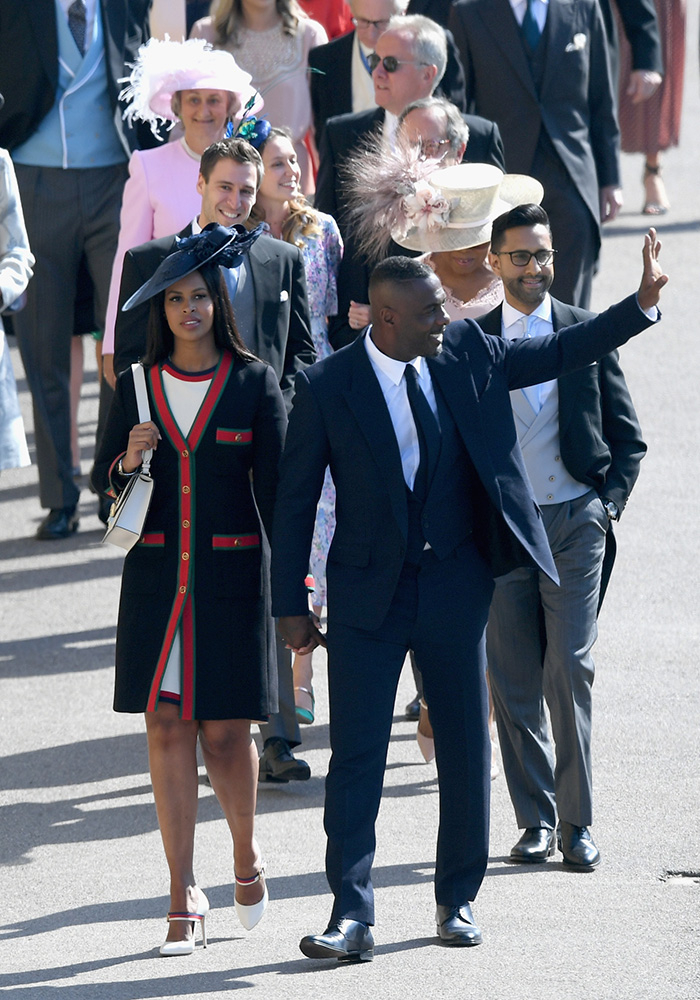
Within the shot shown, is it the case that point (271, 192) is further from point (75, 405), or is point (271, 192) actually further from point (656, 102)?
point (656, 102)

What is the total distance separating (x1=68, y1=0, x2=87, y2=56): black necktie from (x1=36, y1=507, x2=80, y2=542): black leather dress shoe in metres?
2.13

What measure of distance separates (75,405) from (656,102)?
21.5 feet

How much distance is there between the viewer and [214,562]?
516 centimetres

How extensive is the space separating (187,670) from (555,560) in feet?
4.06

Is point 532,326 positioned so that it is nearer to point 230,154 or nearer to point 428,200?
point 428,200

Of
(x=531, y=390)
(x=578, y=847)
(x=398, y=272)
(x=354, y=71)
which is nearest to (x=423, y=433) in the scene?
(x=398, y=272)

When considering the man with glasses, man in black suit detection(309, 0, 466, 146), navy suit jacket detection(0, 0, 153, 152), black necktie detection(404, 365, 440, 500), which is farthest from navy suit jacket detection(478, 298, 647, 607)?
navy suit jacket detection(0, 0, 153, 152)

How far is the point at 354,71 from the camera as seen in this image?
846 cm

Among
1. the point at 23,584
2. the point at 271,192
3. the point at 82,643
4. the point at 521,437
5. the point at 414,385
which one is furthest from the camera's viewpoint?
the point at 23,584

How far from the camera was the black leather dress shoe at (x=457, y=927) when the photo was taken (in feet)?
16.5

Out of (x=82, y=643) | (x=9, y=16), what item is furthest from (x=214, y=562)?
(x=9, y=16)

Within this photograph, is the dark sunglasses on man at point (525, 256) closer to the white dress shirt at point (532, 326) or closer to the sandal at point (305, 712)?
the white dress shirt at point (532, 326)

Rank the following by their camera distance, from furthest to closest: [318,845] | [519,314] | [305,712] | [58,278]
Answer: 1. [58,278]
2. [305,712]
3. [318,845]
4. [519,314]

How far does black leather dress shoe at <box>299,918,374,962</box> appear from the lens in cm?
488
